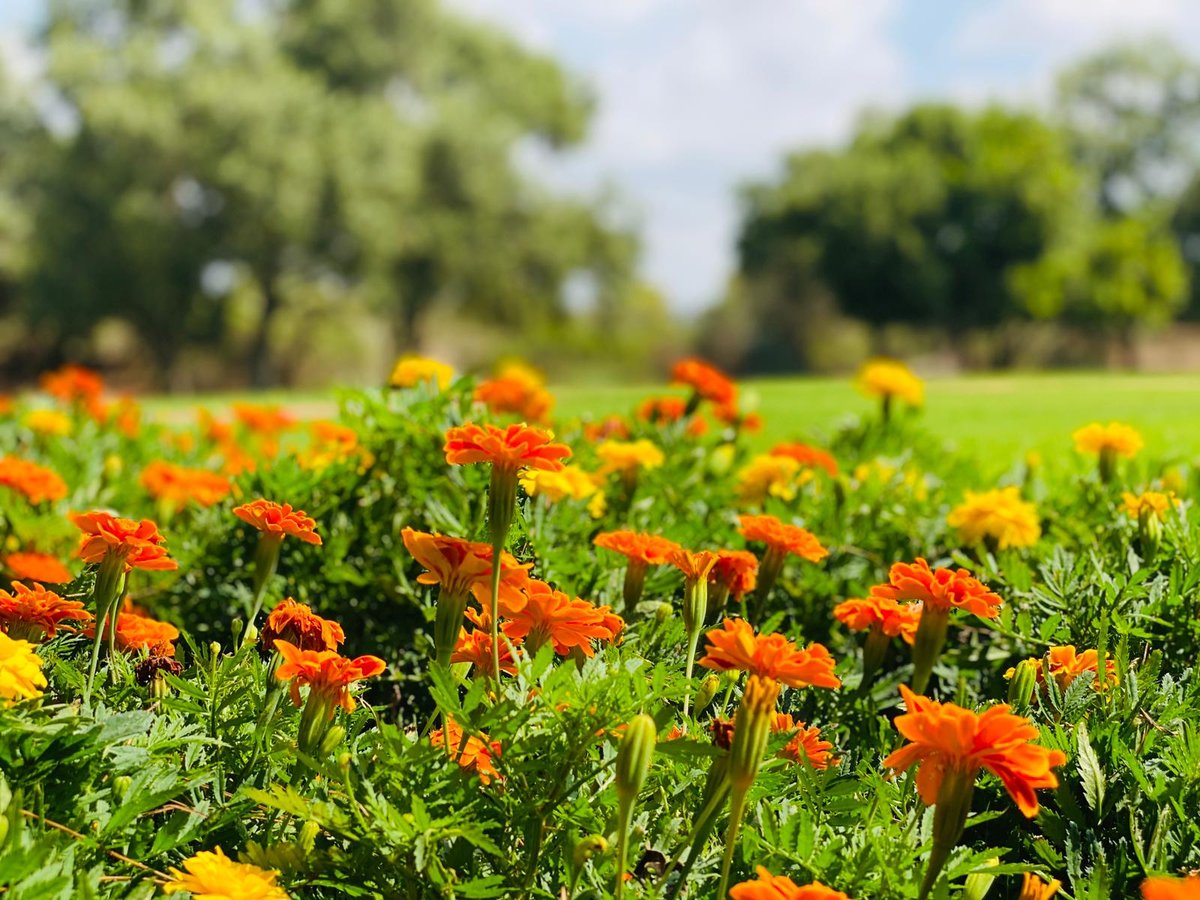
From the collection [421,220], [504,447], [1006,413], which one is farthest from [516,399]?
[421,220]

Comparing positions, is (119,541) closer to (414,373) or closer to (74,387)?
(414,373)

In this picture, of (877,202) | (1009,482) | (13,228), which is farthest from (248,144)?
(1009,482)

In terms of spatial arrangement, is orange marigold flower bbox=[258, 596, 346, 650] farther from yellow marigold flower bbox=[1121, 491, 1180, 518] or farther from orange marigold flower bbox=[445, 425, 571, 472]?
yellow marigold flower bbox=[1121, 491, 1180, 518]

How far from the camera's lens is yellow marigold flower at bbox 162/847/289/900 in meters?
0.96

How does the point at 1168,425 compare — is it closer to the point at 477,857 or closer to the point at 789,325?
the point at 477,857

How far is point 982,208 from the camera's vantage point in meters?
30.8

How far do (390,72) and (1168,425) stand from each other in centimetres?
2572

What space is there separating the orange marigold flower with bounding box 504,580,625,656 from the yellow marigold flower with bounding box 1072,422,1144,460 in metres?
1.68

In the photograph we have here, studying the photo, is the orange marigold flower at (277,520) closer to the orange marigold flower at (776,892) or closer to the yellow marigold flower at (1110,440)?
the orange marigold flower at (776,892)

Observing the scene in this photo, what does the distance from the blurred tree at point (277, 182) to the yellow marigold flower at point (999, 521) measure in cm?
2148

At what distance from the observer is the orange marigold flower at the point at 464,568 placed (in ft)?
3.91

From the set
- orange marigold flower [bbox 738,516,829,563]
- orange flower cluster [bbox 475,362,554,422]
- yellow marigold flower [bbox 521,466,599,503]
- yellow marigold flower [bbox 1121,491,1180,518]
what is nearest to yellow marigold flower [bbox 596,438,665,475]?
yellow marigold flower [bbox 521,466,599,503]

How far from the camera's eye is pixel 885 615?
1.54 m

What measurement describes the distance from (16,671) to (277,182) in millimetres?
22417
